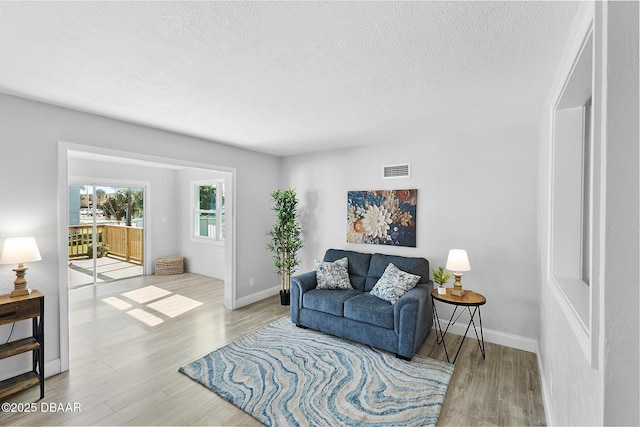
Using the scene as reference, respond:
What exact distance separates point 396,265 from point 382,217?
71cm

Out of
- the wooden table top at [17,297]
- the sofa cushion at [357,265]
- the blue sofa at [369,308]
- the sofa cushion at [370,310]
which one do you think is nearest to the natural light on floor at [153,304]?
the wooden table top at [17,297]

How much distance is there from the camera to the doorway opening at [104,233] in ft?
17.6

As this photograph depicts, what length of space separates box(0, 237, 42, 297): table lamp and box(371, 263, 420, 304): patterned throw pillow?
3.21 metres

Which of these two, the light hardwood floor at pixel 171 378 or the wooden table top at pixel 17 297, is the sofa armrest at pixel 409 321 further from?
the wooden table top at pixel 17 297

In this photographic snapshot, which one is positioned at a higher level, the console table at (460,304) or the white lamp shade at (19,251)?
the white lamp shade at (19,251)

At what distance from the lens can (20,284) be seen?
7.68ft

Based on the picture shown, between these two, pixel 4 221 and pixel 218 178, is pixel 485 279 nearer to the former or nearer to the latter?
pixel 4 221

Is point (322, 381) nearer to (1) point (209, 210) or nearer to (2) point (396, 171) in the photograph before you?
(2) point (396, 171)

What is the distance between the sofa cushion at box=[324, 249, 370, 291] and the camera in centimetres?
384

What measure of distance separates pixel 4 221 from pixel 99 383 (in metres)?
1.56

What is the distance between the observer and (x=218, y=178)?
597 centimetres

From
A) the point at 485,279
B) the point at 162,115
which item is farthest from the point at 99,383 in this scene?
the point at 485,279

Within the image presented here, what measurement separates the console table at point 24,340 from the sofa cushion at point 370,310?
2.71m

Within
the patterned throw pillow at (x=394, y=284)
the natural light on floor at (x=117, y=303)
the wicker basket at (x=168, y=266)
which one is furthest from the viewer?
the wicker basket at (x=168, y=266)
